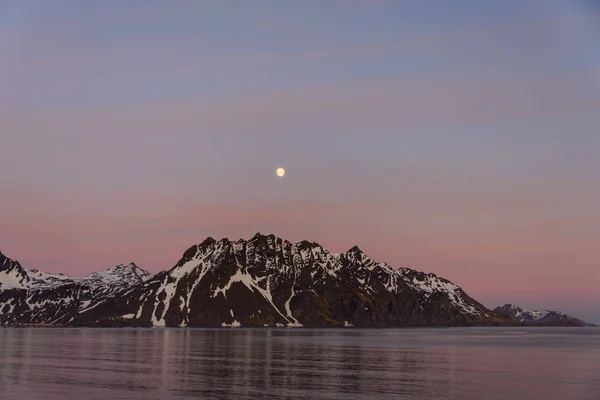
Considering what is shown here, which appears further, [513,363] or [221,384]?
[513,363]

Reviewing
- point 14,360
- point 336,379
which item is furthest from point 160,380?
point 14,360

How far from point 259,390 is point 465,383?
29.7 metres

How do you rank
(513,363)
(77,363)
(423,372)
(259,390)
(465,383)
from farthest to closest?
(513,363)
(77,363)
(423,372)
(465,383)
(259,390)

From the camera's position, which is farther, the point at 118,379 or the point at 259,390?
the point at 118,379

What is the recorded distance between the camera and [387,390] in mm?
84250

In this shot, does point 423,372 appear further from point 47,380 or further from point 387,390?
point 47,380

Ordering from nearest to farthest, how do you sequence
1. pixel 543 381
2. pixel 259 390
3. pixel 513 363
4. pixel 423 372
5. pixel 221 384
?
pixel 259 390
pixel 221 384
pixel 543 381
pixel 423 372
pixel 513 363

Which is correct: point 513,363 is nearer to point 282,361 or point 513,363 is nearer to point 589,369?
point 589,369

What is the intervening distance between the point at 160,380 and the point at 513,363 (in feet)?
247

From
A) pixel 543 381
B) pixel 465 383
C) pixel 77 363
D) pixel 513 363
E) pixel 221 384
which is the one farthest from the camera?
pixel 513 363

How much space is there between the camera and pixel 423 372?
111125mm

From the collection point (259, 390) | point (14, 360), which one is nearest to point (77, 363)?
point (14, 360)

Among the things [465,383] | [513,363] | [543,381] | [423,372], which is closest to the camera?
[465,383]

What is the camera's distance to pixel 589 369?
127000 millimetres
